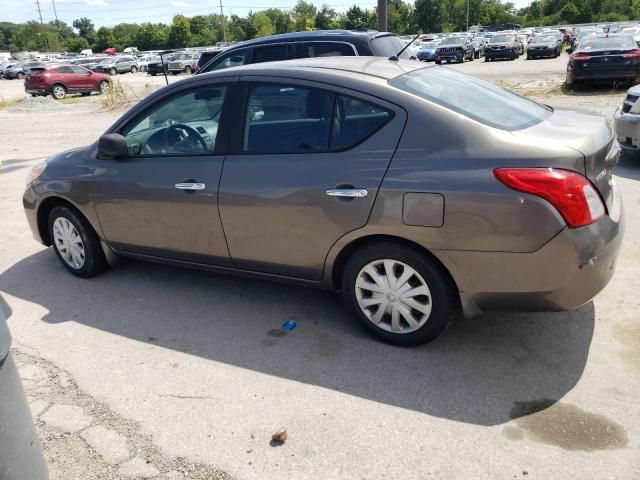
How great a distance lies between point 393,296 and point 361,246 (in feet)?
1.17

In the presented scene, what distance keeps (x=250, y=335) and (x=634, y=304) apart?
2.60 metres

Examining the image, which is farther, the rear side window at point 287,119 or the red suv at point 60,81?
the red suv at point 60,81

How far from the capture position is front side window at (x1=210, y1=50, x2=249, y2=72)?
9148 mm

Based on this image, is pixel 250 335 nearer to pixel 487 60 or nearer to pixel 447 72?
pixel 447 72

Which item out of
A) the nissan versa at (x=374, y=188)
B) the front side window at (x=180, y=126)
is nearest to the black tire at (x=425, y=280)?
the nissan versa at (x=374, y=188)

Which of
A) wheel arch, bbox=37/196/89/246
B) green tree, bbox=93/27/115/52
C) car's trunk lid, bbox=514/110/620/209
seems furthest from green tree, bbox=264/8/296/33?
car's trunk lid, bbox=514/110/620/209

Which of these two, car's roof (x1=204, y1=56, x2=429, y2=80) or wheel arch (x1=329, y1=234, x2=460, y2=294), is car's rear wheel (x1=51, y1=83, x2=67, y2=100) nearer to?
car's roof (x1=204, y1=56, x2=429, y2=80)

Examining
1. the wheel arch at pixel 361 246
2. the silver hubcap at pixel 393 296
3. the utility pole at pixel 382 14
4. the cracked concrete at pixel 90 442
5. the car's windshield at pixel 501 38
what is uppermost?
the utility pole at pixel 382 14

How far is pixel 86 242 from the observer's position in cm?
472

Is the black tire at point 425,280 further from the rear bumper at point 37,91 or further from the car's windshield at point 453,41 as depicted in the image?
the car's windshield at point 453,41

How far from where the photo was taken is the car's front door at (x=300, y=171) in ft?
10.9

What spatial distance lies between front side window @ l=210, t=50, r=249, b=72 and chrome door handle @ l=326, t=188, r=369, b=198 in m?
6.40

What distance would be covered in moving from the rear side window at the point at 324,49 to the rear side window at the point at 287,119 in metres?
4.84

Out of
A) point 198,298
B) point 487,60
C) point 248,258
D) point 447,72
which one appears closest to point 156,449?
point 248,258
